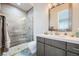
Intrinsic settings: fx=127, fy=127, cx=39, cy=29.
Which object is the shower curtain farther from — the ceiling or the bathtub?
the ceiling

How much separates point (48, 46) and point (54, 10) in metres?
0.52

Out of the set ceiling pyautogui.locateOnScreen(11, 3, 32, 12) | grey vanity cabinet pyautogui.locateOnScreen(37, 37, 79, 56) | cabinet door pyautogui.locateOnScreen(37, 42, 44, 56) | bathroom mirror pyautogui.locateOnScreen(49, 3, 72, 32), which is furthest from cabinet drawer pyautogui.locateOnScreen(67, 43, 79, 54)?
ceiling pyautogui.locateOnScreen(11, 3, 32, 12)

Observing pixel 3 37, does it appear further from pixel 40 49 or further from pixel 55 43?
pixel 55 43

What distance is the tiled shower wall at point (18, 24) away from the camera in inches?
68.7

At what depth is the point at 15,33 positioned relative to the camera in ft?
5.78

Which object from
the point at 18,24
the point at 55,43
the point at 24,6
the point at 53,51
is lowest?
the point at 53,51

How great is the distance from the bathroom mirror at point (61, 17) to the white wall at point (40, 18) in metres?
0.07

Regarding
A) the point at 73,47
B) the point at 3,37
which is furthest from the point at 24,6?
the point at 73,47

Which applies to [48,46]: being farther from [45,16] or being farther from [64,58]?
[45,16]

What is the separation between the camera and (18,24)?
176 centimetres

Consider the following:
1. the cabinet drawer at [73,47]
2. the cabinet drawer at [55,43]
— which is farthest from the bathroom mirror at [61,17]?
the cabinet drawer at [73,47]

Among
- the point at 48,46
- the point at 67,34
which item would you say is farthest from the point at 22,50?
the point at 67,34

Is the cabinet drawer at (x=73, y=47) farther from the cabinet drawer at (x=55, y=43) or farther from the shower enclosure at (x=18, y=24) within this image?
the shower enclosure at (x=18, y=24)

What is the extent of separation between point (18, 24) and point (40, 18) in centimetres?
32
